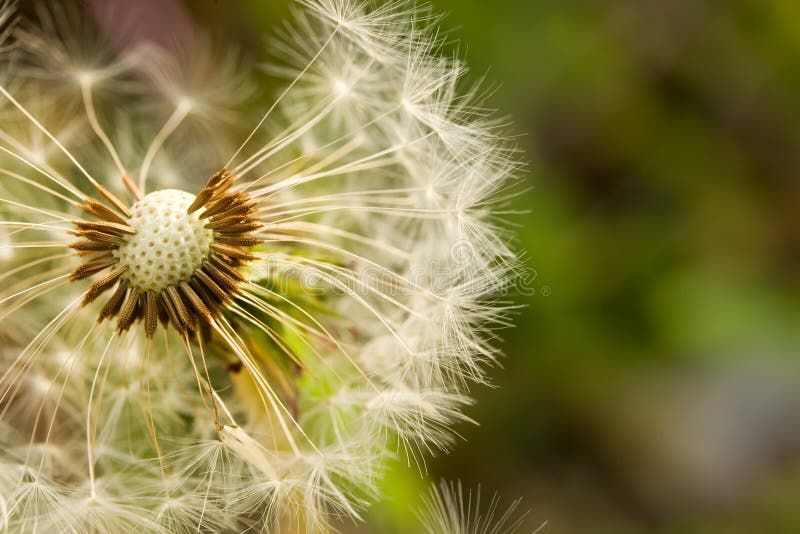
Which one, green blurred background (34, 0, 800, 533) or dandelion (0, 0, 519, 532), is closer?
dandelion (0, 0, 519, 532)

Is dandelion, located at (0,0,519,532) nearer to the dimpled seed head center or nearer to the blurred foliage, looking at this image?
the dimpled seed head center

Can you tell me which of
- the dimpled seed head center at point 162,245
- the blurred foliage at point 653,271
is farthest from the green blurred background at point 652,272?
the dimpled seed head center at point 162,245

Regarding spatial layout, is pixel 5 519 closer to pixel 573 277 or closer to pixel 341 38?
pixel 341 38

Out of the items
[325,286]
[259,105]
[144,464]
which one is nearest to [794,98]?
[259,105]

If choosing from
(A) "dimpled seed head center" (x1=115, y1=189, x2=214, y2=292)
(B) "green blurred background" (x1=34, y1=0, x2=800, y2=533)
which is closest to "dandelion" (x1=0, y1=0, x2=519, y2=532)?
(A) "dimpled seed head center" (x1=115, y1=189, x2=214, y2=292)

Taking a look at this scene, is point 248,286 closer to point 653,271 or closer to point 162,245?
point 162,245

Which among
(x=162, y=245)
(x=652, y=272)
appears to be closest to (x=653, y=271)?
(x=652, y=272)

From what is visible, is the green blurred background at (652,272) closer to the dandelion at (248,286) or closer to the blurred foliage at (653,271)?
the blurred foliage at (653,271)

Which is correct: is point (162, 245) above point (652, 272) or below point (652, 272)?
below
